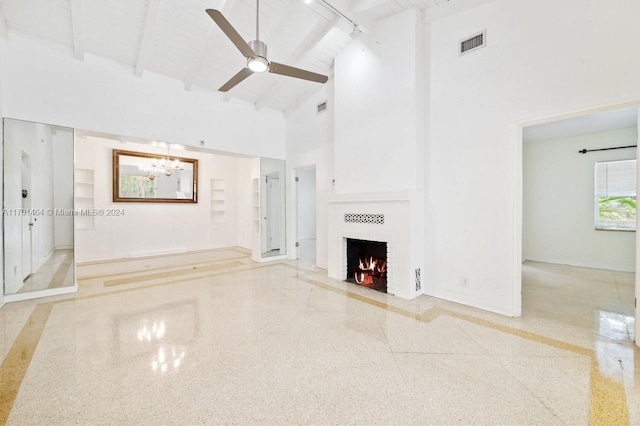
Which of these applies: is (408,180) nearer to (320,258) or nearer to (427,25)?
(427,25)

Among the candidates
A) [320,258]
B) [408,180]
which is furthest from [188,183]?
[408,180]

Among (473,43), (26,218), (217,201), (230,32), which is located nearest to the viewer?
(230,32)

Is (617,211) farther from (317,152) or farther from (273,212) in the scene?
(273,212)

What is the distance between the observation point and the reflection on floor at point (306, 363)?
164cm

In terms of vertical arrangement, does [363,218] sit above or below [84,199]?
below

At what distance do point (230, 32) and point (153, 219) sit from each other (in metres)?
6.33

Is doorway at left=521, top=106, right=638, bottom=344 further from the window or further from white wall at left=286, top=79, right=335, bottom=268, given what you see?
white wall at left=286, top=79, right=335, bottom=268

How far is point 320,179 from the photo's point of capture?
5.65 metres

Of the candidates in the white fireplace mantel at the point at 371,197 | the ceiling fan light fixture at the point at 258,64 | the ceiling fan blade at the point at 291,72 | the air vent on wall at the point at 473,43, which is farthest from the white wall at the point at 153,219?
the air vent on wall at the point at 473,43

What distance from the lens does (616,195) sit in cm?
532

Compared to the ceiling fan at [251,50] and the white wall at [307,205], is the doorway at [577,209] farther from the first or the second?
the white wall at [307,205]

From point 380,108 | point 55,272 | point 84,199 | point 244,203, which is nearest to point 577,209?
point 380,108

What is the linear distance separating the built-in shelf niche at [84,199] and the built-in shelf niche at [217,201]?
9.52 feet

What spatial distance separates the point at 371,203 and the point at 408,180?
67cm
